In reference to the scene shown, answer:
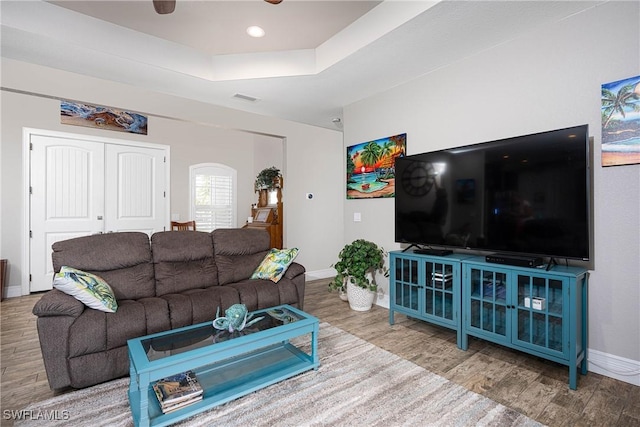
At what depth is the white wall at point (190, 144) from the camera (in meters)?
3.97

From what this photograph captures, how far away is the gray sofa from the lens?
6.29 ft

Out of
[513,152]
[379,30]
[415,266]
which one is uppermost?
[379,30]

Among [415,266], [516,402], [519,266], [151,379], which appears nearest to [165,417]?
[151,379]

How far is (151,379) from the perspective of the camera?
1532 millimetres

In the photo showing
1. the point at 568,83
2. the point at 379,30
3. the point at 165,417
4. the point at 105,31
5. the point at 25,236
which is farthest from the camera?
the point at 25,236

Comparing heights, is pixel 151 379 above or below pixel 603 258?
below

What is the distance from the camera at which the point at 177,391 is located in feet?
5.71

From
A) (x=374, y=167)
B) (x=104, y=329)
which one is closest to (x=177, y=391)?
(x=104, y=329)

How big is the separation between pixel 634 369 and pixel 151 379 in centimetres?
298

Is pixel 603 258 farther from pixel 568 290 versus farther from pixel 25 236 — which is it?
pixel 25 236

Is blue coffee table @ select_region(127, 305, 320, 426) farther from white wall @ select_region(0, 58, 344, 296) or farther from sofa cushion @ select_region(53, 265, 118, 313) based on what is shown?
white wall @ select_region(0, 58, 344, 296)

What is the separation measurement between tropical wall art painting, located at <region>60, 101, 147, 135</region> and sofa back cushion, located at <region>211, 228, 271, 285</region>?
284cm

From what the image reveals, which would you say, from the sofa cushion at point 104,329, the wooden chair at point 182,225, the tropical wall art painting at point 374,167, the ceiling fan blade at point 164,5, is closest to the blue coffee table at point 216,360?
the sofa cushion at point 104,329

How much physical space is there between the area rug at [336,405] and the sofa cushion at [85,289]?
0.52m
